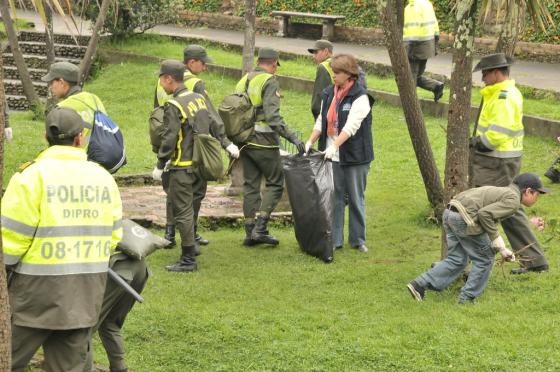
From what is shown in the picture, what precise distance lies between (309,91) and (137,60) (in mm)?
4740

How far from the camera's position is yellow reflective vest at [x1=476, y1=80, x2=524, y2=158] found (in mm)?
9680

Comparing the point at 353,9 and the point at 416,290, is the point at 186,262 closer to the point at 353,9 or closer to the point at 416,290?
the point at 416,290

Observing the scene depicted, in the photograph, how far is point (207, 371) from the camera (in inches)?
282

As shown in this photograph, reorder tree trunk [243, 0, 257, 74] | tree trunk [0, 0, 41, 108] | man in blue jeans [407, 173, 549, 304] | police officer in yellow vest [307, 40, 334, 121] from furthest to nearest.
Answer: tree trunk [0, 0, 41, 108] → tree trunk [243, 0, 257, 74] → police officer in yellow vest [307, 40, 334, 121] → man in blue jeans [407, 173, 549, 304]

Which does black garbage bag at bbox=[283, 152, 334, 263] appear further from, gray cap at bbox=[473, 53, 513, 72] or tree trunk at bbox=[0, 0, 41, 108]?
tree trunk at bbox=[0, 0, 41, 108]

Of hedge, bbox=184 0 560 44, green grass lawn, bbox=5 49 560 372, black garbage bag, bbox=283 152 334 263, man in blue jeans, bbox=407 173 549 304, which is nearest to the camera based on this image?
green grass lawn, bbox=5 49 560 372

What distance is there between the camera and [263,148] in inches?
411

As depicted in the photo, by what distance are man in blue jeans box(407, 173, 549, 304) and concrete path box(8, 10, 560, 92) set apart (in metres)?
8.00

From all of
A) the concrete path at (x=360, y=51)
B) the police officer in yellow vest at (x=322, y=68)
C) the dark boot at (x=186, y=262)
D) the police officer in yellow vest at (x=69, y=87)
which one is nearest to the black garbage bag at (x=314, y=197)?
the dark boot at (x=186, y=262)

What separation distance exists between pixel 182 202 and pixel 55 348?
393 cm

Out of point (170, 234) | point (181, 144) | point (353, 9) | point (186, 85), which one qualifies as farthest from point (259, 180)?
point (353, 9)

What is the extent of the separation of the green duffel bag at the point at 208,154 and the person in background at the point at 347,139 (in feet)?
3.26

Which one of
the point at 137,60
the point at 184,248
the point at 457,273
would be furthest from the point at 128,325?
the point at 137,60

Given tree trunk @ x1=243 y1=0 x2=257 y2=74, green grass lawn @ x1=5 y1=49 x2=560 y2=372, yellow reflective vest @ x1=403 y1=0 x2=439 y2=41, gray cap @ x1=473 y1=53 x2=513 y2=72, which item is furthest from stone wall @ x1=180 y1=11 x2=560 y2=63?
gray cap @ x1=473 y1=53 x2=513 y2=72
